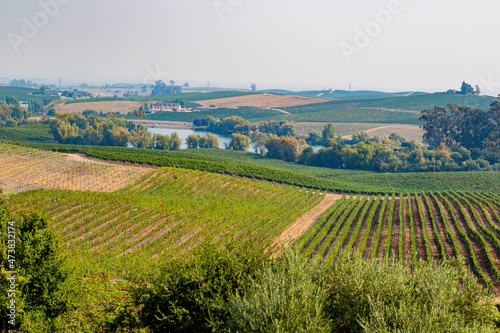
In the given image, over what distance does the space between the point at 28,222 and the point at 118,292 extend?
6017 mm

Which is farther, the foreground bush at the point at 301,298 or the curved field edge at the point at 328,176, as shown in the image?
the curved field edge at the point at 328,176

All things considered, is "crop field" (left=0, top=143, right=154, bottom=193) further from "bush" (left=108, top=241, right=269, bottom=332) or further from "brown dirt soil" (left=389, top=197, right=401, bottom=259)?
"bush" (left=108, top=241, right=269, bottom=332)

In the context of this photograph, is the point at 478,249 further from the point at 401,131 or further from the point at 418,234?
the point at 401,131

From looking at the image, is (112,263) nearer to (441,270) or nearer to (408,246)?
(441,270)

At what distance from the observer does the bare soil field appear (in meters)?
156

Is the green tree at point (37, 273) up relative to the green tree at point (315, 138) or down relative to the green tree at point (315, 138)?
up

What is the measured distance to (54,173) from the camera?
52.9m

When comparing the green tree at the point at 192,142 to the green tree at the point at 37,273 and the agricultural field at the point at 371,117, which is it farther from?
the green tree at the point at 37,273

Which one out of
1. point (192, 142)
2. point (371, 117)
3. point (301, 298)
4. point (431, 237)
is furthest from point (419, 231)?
point (371, 117)

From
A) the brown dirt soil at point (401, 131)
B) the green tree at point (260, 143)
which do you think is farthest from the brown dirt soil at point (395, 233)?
the brown dirt soil at point (401, 131)

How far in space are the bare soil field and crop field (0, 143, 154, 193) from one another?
11697cm

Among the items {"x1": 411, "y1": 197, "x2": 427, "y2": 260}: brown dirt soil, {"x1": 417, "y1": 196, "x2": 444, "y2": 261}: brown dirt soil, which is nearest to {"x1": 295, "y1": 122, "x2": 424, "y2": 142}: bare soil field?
{"x1": 411, "y1": 197, "x2": 427, "y2": 260}: brown dirt soil

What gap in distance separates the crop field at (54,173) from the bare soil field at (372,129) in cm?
11697

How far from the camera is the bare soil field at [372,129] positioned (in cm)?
15588
